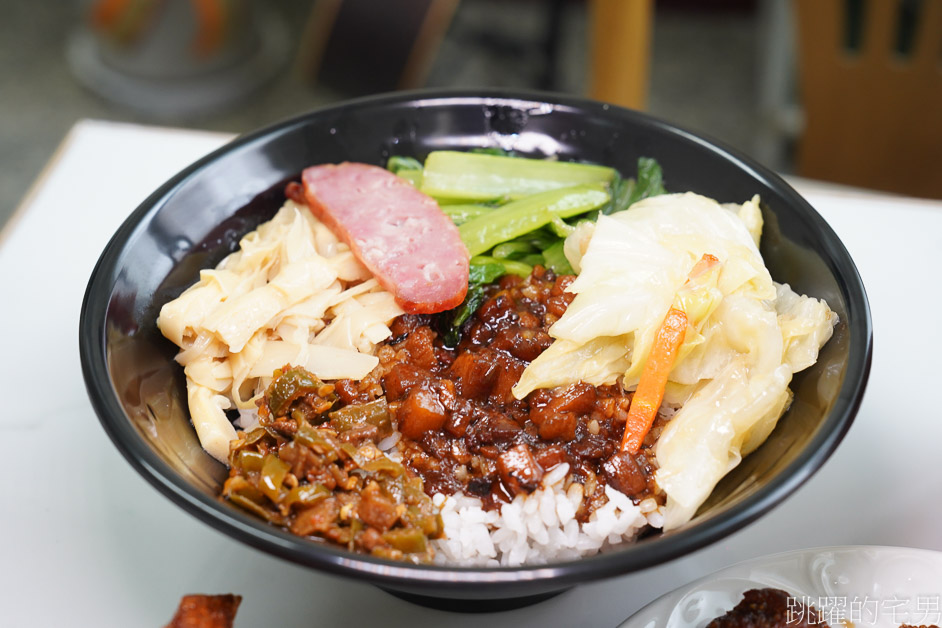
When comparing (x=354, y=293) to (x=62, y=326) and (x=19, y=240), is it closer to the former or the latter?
(x=62, y=326)

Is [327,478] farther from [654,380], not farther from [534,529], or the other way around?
[654,380]

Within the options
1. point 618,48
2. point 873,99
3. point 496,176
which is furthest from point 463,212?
point 873,99

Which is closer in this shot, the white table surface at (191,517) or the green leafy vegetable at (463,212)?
the white table surface at (191,517)

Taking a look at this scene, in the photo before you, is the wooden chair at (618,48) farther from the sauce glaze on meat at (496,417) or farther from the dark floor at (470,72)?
the sauce glaze on meat at (496,417)

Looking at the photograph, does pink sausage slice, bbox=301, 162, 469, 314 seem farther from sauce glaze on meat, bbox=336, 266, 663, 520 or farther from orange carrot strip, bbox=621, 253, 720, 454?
orange carrot strip, bbox=621, 253, 720, 454

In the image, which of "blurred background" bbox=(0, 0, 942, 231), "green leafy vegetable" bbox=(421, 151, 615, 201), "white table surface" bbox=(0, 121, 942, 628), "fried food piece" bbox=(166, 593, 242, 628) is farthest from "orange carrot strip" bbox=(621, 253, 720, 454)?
"blurred background" bbox=(0, 0, 942, 231)

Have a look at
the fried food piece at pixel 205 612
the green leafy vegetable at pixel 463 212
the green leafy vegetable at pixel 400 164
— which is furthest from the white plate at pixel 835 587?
the green leafy vegetable at pixel 400 164

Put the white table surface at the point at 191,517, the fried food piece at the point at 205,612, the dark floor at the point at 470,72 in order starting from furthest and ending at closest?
the dark floor at the point at 470,72 < the white table surface at the point at 191,517 < the fried food piece at the point at 205,612
